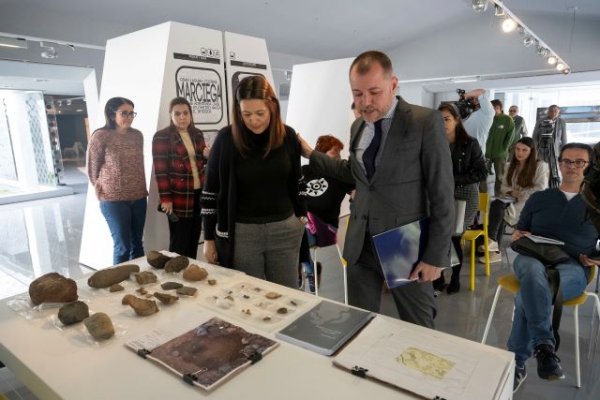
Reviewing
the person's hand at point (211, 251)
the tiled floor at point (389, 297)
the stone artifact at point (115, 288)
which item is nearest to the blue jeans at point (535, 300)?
the tiled floor at point (389, 297)

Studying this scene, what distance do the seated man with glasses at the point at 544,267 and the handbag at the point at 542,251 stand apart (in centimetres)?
3

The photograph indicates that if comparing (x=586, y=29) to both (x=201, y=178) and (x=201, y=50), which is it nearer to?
(x=201, y=50)

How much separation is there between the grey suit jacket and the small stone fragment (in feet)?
2.61

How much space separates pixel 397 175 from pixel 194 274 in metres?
0.85

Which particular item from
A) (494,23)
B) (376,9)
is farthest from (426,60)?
(376,9)

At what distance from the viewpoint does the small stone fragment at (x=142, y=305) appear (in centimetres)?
126

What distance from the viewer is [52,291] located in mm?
1342

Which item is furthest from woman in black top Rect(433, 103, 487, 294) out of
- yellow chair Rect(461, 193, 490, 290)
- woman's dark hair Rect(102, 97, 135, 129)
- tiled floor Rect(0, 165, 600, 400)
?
woman's dark hair Rect(102, 97, 135, 129)

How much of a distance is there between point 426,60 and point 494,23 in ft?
5.51

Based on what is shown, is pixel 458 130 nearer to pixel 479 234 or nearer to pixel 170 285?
pixel 479 234

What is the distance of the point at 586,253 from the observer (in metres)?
2.11

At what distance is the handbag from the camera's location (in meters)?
2.05

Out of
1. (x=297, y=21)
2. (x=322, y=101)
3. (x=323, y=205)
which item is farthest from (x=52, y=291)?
(x=297, y=21)

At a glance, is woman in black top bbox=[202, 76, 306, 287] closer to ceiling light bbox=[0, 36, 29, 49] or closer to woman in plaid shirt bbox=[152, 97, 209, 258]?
woman in plaid shirt bbox=[152, 97, 209, 258]
